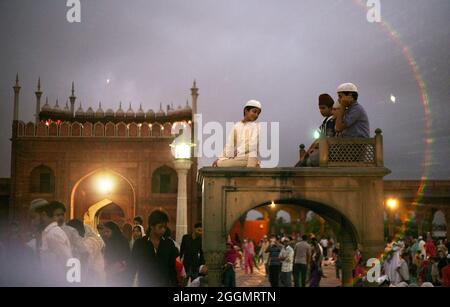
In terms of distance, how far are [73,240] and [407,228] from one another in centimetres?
2920

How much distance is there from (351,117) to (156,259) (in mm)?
2530

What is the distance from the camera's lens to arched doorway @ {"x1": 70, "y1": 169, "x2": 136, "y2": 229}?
1013 inches

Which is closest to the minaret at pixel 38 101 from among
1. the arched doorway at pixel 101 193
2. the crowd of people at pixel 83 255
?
the arched doorway at pixel 101 193

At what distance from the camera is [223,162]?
5.86 meters

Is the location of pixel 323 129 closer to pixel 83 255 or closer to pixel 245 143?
pixel 245 143

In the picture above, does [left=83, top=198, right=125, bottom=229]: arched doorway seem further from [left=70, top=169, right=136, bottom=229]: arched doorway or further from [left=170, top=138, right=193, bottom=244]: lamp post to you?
[left=170, top=138, right=193, bottom=244]: lamp post

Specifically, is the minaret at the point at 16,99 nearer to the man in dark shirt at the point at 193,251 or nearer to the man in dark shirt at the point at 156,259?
the man in dark shirt at the point at 193,251

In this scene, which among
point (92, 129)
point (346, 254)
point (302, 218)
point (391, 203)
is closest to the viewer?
point (346, 254)

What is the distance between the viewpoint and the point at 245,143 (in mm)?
5879

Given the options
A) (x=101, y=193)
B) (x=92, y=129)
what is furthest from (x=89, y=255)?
(x=92, y=129)

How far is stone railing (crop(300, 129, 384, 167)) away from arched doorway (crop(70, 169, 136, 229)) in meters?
20.8

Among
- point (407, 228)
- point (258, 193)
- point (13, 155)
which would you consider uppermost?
point (13, 155)
